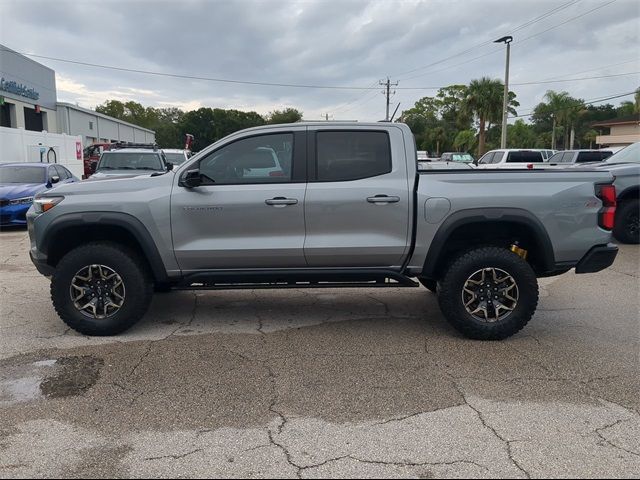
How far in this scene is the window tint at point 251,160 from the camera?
4.89 m

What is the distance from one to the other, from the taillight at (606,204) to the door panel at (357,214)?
176cm

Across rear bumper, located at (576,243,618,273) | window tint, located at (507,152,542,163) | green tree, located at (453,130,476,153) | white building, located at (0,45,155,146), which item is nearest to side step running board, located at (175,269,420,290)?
rear bumper, located at (576,243,618,273)

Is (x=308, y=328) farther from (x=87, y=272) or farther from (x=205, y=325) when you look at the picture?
(x=87, y=272)

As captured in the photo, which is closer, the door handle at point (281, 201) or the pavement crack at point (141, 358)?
the pavement crack at point (141, 358)

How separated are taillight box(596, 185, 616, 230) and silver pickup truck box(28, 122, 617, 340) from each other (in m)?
0.01

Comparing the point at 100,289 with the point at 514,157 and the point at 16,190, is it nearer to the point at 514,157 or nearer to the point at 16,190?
the point at 16,190

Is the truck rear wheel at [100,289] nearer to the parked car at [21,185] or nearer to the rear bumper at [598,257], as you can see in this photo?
the rear bumper at [598,257]

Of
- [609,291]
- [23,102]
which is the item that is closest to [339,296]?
[609,291]

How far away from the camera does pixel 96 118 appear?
191ft

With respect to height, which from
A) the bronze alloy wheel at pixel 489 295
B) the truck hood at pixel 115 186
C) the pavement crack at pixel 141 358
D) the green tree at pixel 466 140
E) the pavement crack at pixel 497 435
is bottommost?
the pavement crack at pixel 497 435

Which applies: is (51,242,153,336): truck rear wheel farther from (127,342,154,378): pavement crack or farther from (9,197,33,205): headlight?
(9,197,33,205): headlight

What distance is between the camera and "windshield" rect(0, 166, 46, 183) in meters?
13.0

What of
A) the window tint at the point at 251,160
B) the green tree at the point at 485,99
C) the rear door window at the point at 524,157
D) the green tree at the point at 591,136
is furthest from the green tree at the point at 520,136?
Result: the window tint at the point at 251,160

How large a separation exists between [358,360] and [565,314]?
9.23 ft
